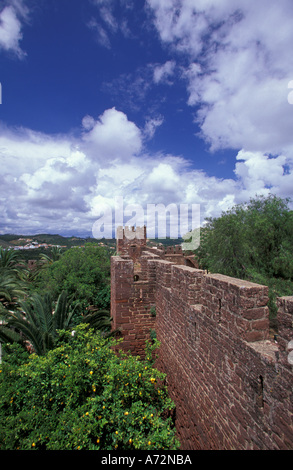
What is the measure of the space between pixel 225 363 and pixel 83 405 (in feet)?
7.05

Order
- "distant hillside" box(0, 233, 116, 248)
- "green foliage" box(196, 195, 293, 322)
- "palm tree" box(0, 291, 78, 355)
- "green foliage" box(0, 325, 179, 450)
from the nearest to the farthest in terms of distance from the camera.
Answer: "green foliage" box(0, 325, 179, 450), "palm tree" box(0, 291, 78, 355), "green foliage" box(196, 195, 293, 322), "distant hillside" box(0, 233, 116, 248)

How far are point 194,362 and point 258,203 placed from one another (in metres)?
11.6

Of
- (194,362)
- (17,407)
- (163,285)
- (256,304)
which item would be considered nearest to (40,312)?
(17,407)

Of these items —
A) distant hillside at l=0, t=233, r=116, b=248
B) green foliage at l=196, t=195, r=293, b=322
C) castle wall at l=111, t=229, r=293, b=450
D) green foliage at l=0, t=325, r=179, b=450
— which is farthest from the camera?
distant hillside at l=0, t=233, r=116, b=248

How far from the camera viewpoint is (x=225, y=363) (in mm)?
3039

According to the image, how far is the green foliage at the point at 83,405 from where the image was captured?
320 cm

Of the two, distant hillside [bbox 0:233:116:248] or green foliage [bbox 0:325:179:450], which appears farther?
distant hillside [bbox 0:233:116:248]

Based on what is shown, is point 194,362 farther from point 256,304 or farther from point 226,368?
point 256,304

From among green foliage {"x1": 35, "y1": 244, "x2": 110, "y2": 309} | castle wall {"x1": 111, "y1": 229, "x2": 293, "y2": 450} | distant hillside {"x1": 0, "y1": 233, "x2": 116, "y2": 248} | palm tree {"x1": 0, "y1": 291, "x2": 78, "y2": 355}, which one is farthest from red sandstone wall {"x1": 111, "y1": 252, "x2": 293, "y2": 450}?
distant hillside {"x1": 0, "y1": 233, "x2": 116, "y2": 248}

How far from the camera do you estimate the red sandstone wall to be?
2154mm

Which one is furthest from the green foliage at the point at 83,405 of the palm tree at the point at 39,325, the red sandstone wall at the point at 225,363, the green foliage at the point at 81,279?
the green foliage at the point at 81,279

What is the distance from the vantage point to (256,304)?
2643 mm

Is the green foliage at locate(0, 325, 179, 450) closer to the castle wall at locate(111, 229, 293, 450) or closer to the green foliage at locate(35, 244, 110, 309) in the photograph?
the castle wall at locate(111, 229, 293, 450)
